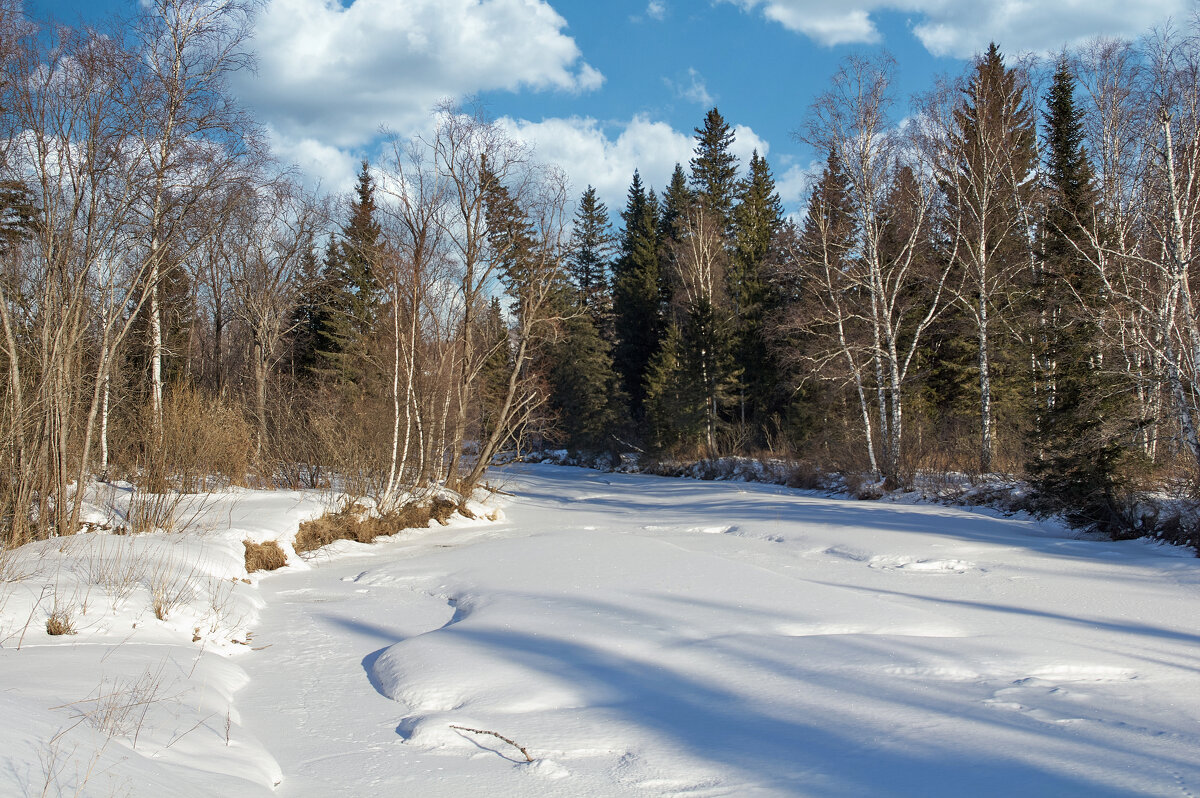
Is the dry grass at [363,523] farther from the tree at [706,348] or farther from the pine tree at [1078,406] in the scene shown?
the tree at [706,348]

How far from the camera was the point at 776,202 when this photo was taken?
39.9m

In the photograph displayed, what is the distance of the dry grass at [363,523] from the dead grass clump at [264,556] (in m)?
0.98

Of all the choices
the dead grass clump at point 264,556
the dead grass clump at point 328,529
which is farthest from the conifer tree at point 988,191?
the dead grass clump at point 264,556

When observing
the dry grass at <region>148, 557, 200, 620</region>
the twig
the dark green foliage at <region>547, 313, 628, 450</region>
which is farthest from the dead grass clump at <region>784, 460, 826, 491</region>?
the twig

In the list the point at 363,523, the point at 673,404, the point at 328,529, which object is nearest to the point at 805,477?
the point at 673,404

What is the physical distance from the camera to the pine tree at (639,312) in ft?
137

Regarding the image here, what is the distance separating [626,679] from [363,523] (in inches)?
350

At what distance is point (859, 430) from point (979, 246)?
707cm

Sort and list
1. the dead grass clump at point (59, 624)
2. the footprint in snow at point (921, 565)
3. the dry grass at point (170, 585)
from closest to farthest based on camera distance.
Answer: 1. the dead grass clump at point (59, 624)
2. the dry grass at point (170, 585)
3. the footprint in snow at point (921, 565)

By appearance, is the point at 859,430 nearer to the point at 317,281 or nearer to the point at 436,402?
the point at 436,402

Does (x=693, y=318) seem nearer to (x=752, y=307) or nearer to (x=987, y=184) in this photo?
(x=752, y=307)

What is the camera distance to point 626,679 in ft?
15.9

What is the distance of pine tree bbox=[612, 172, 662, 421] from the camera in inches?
1642

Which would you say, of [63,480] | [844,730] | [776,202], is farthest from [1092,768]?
[776,202]
